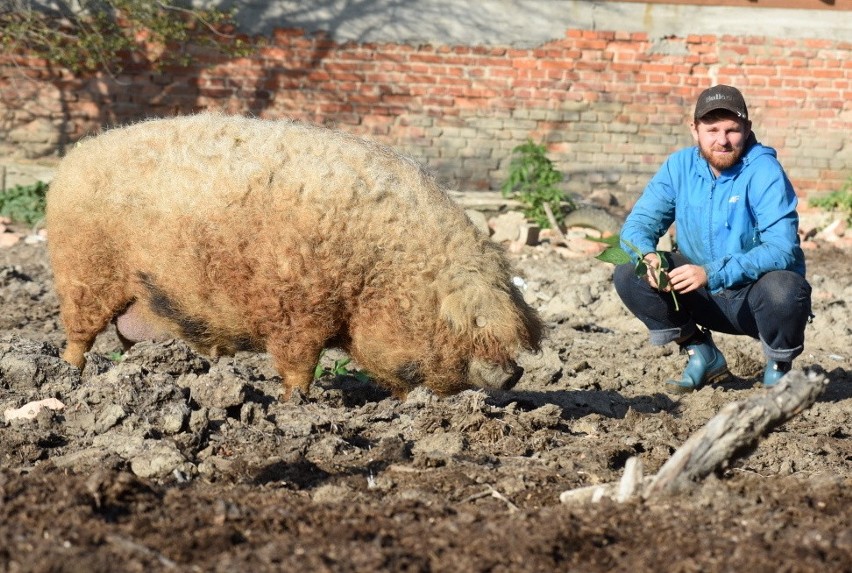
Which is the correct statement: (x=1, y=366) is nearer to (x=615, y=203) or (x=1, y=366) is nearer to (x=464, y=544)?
(x=464, y=544)

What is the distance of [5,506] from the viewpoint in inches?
112

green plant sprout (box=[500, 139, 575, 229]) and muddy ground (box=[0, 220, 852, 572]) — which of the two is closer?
muddy ground (box=[0, 220, 852, 572])

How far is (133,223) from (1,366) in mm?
869

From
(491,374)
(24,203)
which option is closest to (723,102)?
(491,374)

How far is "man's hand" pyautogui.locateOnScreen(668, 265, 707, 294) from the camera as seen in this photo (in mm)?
4883

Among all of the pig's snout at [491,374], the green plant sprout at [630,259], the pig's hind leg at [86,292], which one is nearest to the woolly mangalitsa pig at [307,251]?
the pig's snout at [491,374]

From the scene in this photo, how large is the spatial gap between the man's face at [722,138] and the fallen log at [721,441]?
204cm

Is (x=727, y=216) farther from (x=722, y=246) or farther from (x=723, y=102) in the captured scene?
(x=723, y=102)

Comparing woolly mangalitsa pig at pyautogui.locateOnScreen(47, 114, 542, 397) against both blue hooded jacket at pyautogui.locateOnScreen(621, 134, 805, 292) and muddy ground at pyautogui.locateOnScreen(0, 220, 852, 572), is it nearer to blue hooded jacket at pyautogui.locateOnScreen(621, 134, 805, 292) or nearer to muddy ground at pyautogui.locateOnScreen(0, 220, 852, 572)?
muddy ground at pyautogui.locateOnScreen(0, 220, 852, 572)

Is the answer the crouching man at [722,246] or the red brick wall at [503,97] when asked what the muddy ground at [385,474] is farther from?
the red brick wall at [503,97]

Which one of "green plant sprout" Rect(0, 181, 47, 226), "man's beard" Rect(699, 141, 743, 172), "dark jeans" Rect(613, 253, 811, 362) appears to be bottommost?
"green plant sprout" Rect(0, 181, 47, 226)

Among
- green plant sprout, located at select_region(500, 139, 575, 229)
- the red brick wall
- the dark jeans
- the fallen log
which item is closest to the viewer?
the fallen log

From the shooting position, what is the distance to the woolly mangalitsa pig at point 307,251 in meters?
4.55

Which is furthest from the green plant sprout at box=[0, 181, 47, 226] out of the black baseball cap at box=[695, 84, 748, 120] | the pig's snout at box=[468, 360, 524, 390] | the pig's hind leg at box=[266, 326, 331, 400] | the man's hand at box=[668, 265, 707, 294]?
the black baseball cap at box=[695, 84, 748, 120]
